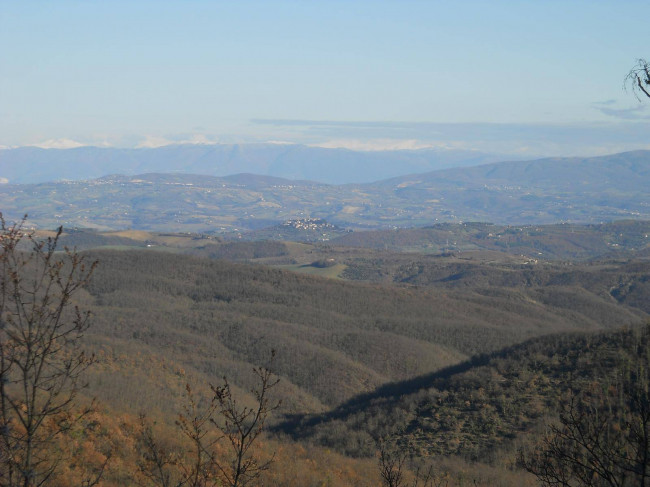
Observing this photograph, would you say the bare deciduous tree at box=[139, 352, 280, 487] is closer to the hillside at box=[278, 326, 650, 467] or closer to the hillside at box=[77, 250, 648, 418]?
the hillside at box=[278, 326, 650, 467]

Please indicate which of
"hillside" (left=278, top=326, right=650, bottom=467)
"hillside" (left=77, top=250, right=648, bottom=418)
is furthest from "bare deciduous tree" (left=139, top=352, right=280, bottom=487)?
"hillside" (left=77, top=250, right=648, bottom=418)

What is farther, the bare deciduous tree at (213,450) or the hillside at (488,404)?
the hillside at (488,404)

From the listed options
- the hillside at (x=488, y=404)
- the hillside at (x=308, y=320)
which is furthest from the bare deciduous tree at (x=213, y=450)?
the hillside at (x=308, y=320)

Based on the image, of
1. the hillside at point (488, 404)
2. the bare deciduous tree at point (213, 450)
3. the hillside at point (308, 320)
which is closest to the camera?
the bare deciduous tree at point (213, 450)

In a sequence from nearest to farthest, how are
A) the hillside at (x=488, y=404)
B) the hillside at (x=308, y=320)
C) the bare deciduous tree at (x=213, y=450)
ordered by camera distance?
the bare deciduous tree at (x=213, y=450), the hillside at (x=488, y=404), the hillside at (x=308, y=320)

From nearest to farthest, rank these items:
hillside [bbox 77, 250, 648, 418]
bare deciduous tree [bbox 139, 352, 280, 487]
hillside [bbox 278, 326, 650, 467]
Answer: bare deciduous tree [bbox 139, 352, 280, 487] < hillside [bbox 278, 326, 650, 467] < hillside [bbox 77, 250, 648, 418]

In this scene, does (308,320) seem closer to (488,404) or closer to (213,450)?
(488,404)

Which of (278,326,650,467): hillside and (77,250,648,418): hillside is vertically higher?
(278,326,650,467): hillside

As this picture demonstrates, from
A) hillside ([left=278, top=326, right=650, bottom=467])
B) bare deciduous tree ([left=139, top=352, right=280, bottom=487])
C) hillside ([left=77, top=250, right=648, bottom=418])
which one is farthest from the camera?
hillside ([left=77, top=250, right=648, bottom=418])

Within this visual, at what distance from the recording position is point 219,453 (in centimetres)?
2675

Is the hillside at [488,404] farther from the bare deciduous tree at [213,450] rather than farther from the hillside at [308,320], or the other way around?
the bare deciduous tree at [213,450]

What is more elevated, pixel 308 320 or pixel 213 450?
pixel 213 450

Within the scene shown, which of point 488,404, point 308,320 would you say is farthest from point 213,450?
point 308,320

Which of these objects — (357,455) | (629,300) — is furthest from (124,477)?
(629,300)
